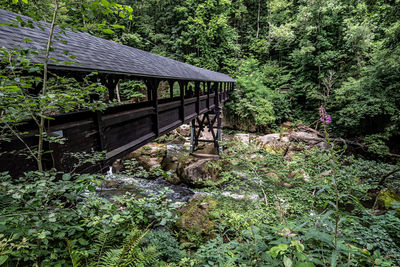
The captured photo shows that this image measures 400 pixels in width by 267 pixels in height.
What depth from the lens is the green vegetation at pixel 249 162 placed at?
4.22 ft

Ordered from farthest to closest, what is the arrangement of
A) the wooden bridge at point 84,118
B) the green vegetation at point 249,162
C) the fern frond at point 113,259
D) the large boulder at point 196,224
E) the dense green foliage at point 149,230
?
the large boulder at point 196,224, the wooden bridge at point 84,118, the fern frond at point 113,259, the green vegetation at point 249,162, the dense green foliage at point 149,230

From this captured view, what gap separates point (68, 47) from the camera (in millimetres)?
2383

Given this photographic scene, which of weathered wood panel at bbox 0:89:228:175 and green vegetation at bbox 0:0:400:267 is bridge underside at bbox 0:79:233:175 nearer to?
weathered wood panel at bbox 0:89:228:175

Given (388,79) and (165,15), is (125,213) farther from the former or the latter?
(165,15)

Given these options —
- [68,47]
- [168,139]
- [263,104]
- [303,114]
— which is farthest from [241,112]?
[68,47]

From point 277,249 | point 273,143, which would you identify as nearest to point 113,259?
point 277,249

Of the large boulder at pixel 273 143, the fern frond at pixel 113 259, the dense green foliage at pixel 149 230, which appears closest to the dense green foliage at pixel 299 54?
the large boulder at pixel 273 143

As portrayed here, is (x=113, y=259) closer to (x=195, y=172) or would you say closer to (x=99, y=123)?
(x=99, y=123)

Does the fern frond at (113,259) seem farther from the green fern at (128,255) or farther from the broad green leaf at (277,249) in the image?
the broad green leaf at (277,249)

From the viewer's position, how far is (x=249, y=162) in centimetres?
306

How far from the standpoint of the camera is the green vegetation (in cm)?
129

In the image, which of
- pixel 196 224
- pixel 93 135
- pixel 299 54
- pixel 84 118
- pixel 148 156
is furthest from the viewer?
pixel 299 54

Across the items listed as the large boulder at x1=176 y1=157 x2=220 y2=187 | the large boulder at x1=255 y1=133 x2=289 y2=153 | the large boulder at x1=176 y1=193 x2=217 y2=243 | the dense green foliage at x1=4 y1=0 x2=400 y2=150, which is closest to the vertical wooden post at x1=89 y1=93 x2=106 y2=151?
the large boulder at x1=176 y1=193 x2=217 y2=243

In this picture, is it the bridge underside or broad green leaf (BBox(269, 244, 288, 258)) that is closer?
broad green leaf (BBox(269, 244, 288, 258))
